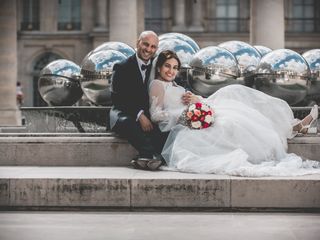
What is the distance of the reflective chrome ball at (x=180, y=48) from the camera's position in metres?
11.2

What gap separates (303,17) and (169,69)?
40.6 meters

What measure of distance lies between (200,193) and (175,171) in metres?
0.79

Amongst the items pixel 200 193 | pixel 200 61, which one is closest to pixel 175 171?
pixel 200 193

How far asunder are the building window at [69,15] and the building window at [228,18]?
873 cm

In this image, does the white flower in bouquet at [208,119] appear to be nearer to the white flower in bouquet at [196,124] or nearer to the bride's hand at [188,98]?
the white flower in bouquet at [196,124]

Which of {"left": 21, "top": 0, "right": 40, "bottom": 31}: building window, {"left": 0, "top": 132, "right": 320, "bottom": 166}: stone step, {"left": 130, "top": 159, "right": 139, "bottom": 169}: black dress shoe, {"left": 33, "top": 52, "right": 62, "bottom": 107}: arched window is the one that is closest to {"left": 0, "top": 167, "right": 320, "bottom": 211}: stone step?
{"left": 130, "top": 159, "right": 139, "bottom": 169}: black dress shoe

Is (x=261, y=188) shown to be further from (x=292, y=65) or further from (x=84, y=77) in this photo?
(x=84, y=77)

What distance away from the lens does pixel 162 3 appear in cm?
4819

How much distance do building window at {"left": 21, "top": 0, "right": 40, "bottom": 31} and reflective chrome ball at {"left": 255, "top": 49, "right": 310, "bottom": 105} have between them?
38621mm

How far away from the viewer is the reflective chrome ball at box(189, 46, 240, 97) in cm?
1059

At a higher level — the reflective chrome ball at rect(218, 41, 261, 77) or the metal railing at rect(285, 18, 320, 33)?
the metal railing at rect(285, 18, 320, 33)

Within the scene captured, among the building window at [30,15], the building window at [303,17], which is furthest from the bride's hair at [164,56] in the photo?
the building window at [30,15]

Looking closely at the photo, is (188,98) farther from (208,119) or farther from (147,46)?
(147,46)

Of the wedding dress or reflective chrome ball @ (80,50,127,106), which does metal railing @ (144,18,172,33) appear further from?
the wedding dress
